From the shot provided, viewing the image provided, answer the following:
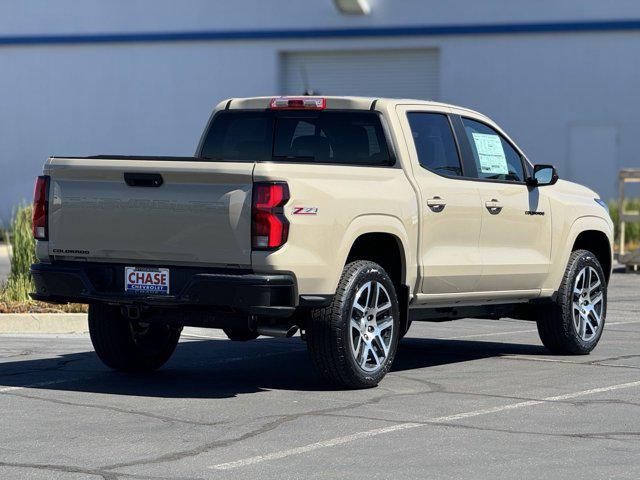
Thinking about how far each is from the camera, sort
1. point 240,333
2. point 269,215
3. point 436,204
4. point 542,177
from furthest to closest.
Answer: point 542,177 → point 436,204 → point 240,333 → point 269,215

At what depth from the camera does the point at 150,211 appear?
9047 millimetres

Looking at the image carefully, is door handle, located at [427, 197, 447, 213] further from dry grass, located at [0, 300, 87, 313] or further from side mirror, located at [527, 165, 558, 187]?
dry grass, located at [0, 300, 87, 313]

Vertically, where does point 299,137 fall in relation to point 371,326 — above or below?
above

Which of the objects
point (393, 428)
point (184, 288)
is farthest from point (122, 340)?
point (393, 428)

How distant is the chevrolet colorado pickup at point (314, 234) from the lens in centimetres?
877

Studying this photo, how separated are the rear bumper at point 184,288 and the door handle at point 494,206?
242 cm

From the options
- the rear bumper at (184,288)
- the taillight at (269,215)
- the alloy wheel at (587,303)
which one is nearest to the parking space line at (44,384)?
the rear bumper at (184,288)

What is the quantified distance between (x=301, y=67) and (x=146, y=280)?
21.9 metres

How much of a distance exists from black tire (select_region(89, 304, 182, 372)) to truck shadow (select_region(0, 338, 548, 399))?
0.12m

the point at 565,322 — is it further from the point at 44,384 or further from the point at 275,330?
the point at 44,384

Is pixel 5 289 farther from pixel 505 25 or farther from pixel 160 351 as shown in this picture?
pixel 505 25

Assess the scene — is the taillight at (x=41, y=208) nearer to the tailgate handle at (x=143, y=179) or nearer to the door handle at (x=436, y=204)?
the tailgate handle at (x=143, y=179)

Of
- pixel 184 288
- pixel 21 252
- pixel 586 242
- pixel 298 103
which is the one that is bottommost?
pixel 21 252

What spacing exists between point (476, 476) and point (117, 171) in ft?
11.9
